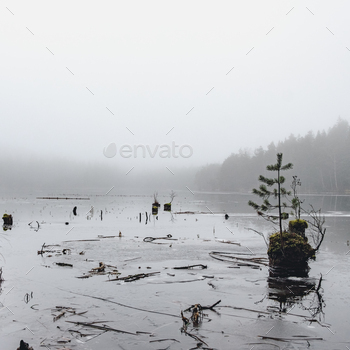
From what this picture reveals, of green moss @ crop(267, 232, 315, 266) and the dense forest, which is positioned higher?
the dense forest

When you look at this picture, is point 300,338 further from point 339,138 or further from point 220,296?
point 339,138

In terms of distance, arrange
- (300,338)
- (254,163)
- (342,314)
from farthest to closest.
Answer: (254,163) < (342,314) < (300,338)

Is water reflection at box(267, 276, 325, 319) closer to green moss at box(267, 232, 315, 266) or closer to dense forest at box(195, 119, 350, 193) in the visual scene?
green moss at box(267, 232, 315, 266)

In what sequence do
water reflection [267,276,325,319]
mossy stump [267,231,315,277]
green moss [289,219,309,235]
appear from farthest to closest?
green moss [289,219,309,235] < mossy stump [267,231,315,277] < water reflection [267,276,325,319]

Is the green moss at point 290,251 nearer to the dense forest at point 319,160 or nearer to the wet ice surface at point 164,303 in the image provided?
the wet ice surface at point 164,303

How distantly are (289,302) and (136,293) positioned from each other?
459 cm

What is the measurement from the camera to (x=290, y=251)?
14.9 m

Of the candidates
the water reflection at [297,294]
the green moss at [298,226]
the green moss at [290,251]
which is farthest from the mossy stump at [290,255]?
the green moss at [298,226]

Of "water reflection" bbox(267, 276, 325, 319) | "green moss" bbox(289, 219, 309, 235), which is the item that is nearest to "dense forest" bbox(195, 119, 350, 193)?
"green moss" bbox(289, 219, 309, 235)

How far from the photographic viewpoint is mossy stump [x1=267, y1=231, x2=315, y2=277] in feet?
48.1

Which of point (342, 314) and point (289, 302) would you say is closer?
point (342, 314)

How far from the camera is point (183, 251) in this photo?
19719 millimetres

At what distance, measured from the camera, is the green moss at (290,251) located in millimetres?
14789

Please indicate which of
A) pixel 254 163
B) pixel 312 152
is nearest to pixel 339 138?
pixel 312 152
